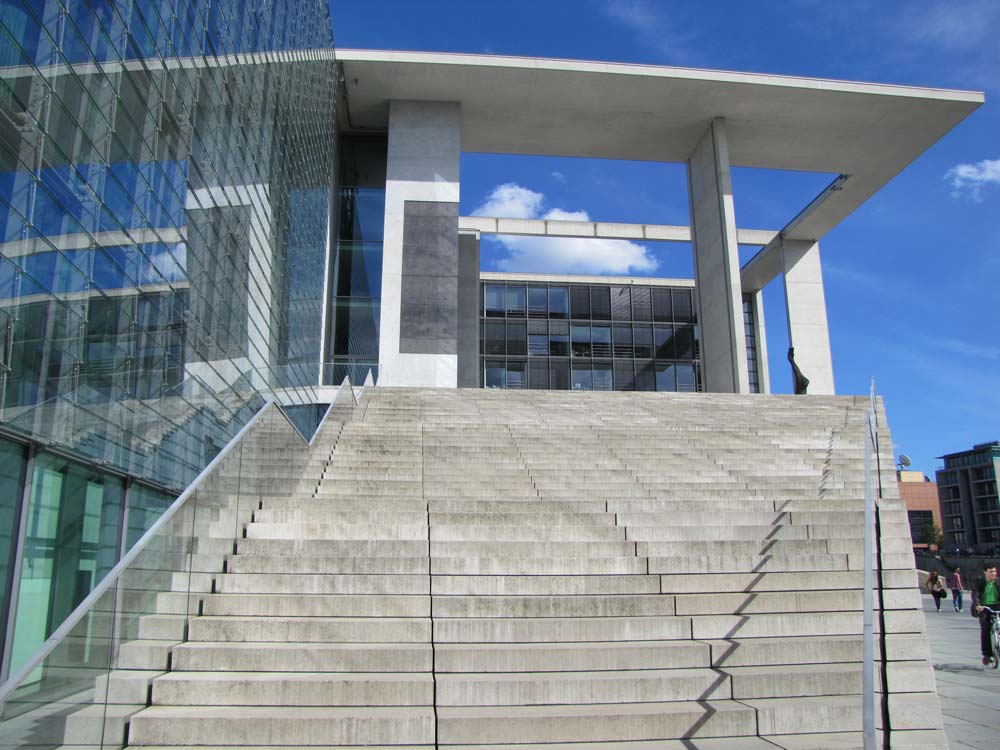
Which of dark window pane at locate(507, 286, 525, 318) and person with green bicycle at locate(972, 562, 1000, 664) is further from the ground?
dark window pane at locate(507, 286, 525, 318)

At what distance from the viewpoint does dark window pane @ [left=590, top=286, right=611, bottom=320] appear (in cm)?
3688

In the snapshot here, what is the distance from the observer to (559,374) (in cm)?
3575

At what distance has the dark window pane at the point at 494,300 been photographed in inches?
1442

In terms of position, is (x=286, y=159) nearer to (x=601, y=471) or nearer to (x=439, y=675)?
(x=601, y=471)

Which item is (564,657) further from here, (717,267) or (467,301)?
(467,301)

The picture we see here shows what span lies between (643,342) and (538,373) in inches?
194

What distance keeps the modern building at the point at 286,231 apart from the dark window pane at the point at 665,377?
11 centimetres

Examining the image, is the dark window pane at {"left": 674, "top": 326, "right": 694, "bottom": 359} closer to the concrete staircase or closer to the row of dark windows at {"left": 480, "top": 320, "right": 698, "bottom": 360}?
the row of dark windows at {"left": 480, "top": 320, "right": 698, "bottom": 360}

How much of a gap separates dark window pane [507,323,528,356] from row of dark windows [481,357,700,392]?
493 millimetres

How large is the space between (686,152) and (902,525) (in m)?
22.1

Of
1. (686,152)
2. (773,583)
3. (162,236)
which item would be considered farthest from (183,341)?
(686,152)

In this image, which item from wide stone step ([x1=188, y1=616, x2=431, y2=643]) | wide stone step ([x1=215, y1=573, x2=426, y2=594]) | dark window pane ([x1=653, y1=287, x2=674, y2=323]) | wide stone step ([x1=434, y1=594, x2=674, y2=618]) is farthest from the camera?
dark window pane ([x1=653, y1=287, x2=674, y2=323])

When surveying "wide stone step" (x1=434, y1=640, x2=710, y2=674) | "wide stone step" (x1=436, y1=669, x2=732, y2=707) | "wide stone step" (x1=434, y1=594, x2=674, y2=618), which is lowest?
"wide stone step" (x1=436, y1=669, x2=732, y2=707)

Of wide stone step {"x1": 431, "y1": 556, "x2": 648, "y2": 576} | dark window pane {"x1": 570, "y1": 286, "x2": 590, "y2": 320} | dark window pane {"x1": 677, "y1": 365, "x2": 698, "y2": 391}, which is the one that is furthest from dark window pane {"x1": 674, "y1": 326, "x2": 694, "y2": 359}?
wide stone step {"x1": 431, "y1": 556, "x2": 648, "y2": 576}
